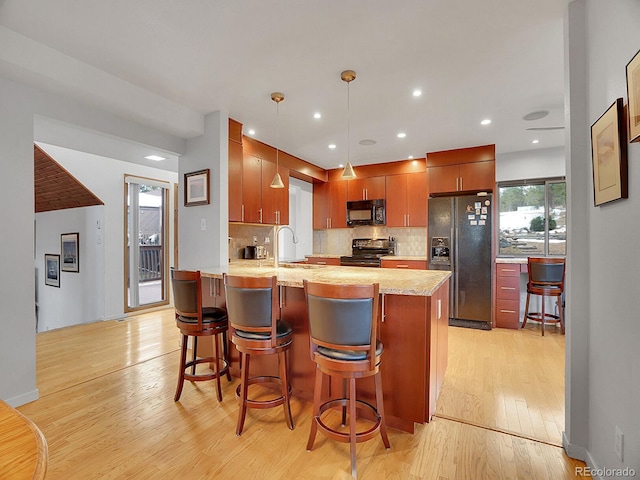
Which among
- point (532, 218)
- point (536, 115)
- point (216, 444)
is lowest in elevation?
point (216, 444)

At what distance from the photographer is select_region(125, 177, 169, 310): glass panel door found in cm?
527

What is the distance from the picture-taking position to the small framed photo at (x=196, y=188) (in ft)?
11.5

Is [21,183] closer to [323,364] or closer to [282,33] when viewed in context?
[282,33]

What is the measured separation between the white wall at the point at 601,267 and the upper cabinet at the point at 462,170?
116 inches

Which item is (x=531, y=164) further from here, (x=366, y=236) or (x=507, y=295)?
(x=366, y=236)

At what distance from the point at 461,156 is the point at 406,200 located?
1.09 m

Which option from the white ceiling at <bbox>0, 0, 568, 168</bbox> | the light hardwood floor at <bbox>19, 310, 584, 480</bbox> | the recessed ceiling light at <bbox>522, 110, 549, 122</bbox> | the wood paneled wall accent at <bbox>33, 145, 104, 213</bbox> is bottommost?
the light hardwood floor at <bbox>19, 310, 584, 480</bbox>

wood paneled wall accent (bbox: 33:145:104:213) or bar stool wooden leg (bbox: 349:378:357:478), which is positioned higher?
wood paneled wall accent (bbox: 33:145:104:213)

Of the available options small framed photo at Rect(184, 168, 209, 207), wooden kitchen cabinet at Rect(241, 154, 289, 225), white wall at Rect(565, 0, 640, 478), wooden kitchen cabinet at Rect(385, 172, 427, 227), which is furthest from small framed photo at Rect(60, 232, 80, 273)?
white wall at Rect(565, 0, 640, 478)

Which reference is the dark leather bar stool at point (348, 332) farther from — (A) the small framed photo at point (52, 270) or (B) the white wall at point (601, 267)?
(A) the small framed photo at point (52, 270)

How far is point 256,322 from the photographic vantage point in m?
1.95

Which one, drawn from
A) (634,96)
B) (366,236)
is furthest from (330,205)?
(634,96)

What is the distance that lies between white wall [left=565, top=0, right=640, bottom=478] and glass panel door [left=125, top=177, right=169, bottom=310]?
5708mm

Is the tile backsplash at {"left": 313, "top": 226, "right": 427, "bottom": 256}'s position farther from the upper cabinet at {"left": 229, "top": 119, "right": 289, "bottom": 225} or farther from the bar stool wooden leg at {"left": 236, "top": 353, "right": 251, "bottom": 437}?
Result: the bar stool wooden leg at {"left": 236, "top": 353, "right": 251, "bottom": 437}
